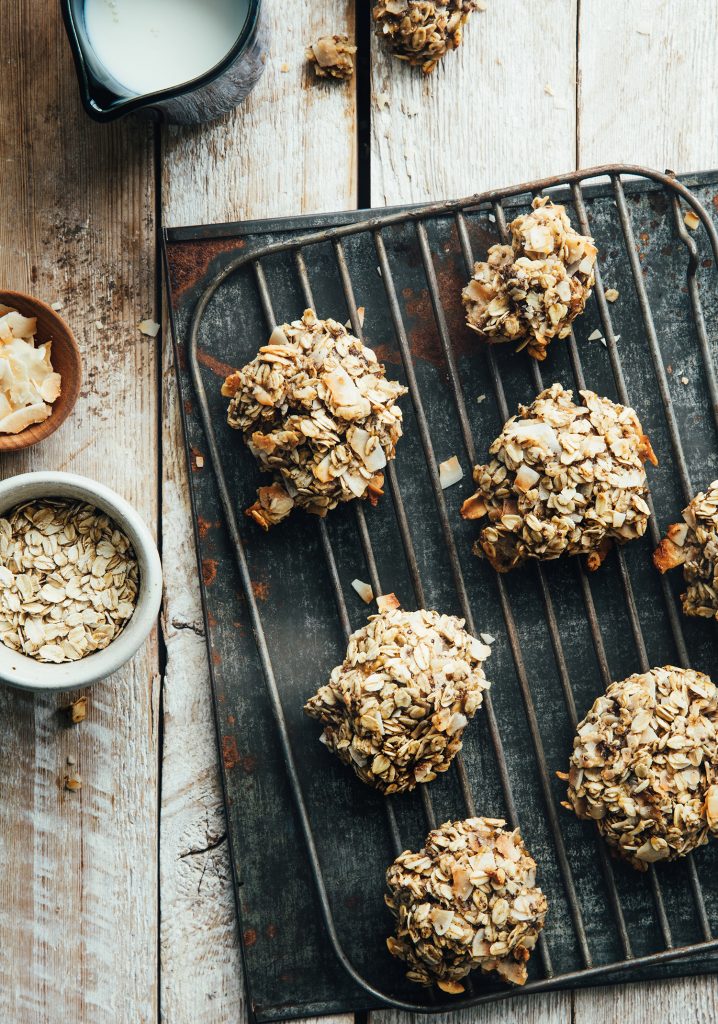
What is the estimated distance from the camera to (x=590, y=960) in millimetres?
1309

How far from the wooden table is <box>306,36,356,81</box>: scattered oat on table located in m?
0.02

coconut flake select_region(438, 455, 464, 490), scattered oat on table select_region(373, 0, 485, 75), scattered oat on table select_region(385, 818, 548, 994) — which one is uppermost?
scattered oat on table select_region(373, 0, 485, 75)

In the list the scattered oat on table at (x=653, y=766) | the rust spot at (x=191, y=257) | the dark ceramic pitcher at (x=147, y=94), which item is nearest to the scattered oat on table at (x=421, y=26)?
the dark ceramic pitcher at (x=147, y=94)

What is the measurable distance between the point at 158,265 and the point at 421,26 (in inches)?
19.8

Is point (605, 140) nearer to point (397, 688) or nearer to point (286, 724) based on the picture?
point (397, 688)

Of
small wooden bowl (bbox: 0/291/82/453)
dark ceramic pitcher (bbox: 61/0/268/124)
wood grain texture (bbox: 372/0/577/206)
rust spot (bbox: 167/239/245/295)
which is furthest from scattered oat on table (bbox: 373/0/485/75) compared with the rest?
small wooden bowl (bbox: 0/291/82/453)

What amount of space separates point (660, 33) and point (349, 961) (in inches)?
56.1

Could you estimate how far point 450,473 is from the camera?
1.33 meters

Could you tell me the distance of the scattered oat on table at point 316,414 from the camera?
1216 millimetres

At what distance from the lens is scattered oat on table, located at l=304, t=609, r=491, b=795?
1196 mm

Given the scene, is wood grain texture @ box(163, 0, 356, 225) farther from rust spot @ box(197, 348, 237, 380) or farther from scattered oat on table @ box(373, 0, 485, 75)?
rust spot @ box(197, 348, 237, 380)

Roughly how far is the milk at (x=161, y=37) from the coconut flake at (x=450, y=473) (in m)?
0.62

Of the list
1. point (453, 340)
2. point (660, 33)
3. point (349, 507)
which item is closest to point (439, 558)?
point (349, 507)

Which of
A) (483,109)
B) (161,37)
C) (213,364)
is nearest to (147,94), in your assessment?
(161,37)
